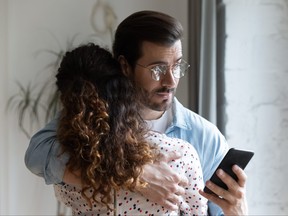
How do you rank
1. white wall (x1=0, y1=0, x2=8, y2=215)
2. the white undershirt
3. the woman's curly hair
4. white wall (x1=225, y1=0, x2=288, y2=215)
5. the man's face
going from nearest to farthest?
the woman's curly hair → the man's face → the white undershirt → white wall (x1=225, y1=0, x2=288, y2=215) → white wall (x1=0, y1=0, x2=8, y2=215)

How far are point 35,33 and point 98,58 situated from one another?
1.53 metres

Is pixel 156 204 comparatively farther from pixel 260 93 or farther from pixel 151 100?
pixel 260 93

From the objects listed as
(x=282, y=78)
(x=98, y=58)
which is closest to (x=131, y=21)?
(x=98, y=58)

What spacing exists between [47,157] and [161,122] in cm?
47

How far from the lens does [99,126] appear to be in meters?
1.10

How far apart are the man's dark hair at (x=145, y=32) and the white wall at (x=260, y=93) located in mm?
668

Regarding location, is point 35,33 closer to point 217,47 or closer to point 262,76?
point 217,47

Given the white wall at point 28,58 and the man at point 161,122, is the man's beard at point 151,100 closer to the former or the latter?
the man at point 161,122

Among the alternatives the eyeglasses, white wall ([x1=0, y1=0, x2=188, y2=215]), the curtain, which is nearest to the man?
→ the eyeglasses

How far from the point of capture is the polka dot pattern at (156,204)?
3.59 feet

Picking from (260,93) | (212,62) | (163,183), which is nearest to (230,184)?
(163,183)

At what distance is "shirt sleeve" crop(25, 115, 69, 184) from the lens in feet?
3.81

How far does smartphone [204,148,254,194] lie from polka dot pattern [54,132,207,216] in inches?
1.9

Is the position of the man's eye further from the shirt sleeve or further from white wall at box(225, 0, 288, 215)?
white wall at box(225, 0, 288, 215)
